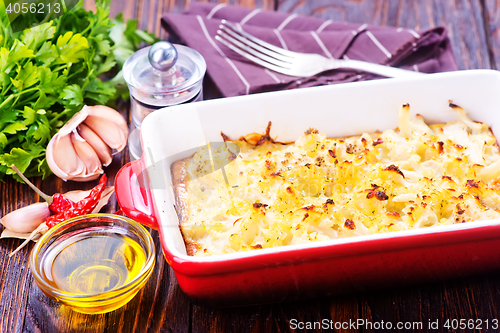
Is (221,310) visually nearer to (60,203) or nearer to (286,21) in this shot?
(60,203)

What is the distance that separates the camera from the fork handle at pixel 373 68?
238 cm

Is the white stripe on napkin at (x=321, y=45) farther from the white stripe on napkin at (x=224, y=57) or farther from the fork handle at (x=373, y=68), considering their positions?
the white stripe on napkin at (x=224, y=57)

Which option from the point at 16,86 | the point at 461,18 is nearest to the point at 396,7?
the point at 461,18

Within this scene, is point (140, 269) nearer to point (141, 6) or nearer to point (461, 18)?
point (141, 6)

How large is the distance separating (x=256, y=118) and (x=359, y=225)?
60cm

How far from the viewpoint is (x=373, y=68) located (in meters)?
2.41

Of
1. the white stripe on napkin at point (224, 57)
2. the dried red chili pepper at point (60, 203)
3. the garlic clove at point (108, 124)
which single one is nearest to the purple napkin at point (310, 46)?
the white stripe on napkin at point (224, 57)

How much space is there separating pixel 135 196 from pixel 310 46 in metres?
1.33

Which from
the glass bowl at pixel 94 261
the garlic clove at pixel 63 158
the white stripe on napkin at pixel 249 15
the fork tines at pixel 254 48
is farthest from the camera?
the white stripe on napkin at pixel 249 15

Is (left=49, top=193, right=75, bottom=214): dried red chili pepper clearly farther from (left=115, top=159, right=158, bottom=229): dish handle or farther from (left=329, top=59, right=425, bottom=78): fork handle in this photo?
(left=329, top=59, right=425, bottom=78): fork handle

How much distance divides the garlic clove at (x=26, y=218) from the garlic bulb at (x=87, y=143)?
0.16 meters

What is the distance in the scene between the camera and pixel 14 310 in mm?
1733

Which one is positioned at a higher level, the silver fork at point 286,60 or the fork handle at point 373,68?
the fork handle at point 373,68

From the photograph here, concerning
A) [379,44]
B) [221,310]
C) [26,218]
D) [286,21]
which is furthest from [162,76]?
[379,44]
